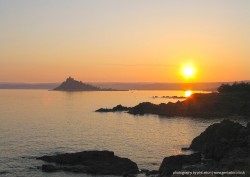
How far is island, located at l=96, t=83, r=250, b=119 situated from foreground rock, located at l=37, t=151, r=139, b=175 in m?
88.8

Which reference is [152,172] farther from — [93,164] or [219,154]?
[219,154]

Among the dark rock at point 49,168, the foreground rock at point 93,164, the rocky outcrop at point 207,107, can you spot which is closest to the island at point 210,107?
the rocky outcrop at point 207,107

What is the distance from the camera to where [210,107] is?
5679 inches

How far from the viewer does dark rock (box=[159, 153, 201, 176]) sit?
44178 mm

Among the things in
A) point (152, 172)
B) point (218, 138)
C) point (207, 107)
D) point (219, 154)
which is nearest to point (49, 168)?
point (152, 172)

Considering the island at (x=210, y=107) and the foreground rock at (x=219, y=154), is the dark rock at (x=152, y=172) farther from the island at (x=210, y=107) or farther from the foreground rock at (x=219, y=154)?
the island at (x=210, y=107)

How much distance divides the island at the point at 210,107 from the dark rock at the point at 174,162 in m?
84.4

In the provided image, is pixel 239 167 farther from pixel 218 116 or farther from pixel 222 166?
pixel 218 116

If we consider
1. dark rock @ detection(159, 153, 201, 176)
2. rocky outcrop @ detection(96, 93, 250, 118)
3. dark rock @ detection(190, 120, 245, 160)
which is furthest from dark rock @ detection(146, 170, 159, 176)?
rocky outcrop @ detection(96, 93, 250, 118)

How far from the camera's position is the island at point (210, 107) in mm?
136750

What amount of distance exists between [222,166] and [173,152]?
24.8 meters

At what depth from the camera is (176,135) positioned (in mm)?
88062

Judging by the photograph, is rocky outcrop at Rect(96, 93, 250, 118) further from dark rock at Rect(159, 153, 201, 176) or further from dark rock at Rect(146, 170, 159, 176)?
dark rock at Rect(146, 170, 159, 176)

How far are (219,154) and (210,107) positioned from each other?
312ft
